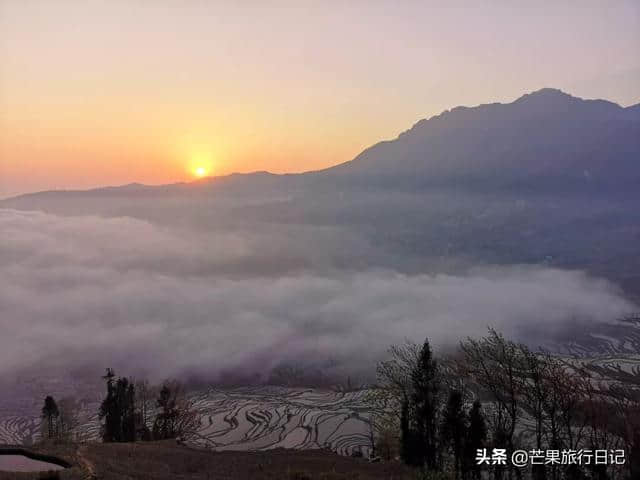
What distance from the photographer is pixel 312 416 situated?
194 metres

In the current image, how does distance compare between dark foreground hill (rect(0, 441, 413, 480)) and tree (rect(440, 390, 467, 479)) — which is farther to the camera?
tree (rect(440, 390, 467, 479))

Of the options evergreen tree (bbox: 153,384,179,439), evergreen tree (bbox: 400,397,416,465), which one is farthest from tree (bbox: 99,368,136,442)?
evergreen tree (bbox: 400,397,416,465)

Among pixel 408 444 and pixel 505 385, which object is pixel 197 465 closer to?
pixel 408 444

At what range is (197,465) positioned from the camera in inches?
1398

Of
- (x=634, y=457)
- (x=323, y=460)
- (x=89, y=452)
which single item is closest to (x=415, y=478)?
(x=323, y=460)

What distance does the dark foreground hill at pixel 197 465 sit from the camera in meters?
29.4

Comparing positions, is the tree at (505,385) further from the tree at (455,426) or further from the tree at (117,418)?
the tree at (117,418)

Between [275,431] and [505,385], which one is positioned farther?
[275,431]

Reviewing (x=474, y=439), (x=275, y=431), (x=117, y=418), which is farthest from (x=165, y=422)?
(x=275, y=431)

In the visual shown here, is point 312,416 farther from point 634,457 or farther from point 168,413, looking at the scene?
point 634,457

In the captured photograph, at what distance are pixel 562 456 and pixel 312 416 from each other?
16862 cm

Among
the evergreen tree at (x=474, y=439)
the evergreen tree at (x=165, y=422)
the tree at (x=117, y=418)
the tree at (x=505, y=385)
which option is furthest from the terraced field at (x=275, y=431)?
the evergreen tree at (x=474, y=439)

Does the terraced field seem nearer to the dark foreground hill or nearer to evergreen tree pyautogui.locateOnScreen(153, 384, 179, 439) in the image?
evergreen tree pyautogui.locateOnScreen(153, 384, 179, 439)

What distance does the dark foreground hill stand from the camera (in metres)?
29.4
